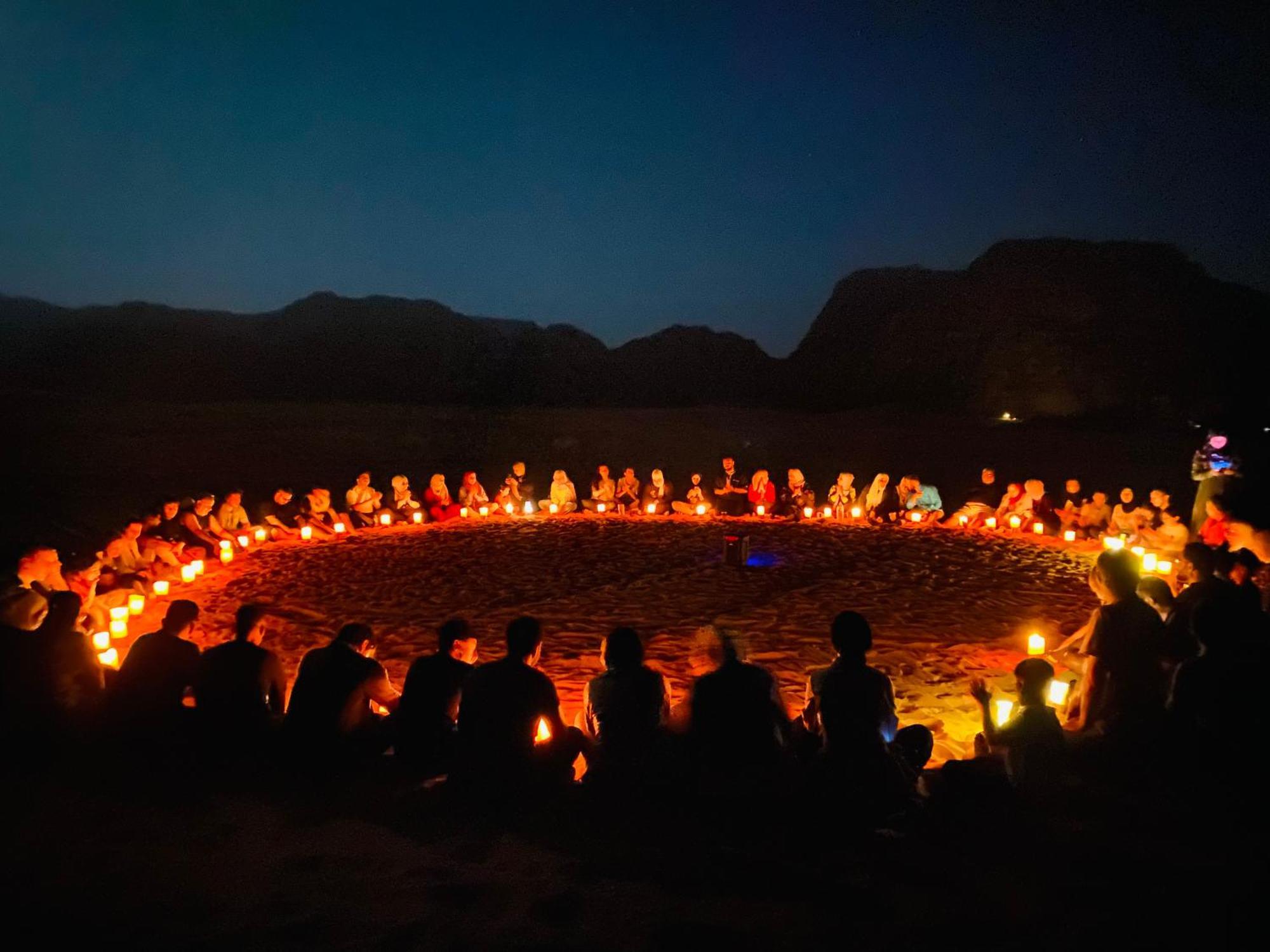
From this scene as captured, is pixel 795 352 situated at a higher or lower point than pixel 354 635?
higher

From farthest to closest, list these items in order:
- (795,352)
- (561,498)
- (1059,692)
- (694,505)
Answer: (795,352), (561,498), (694,505), (1059,692)

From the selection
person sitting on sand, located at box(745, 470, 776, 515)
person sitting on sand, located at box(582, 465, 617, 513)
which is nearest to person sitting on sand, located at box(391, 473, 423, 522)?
person sitting on sand, located at box(582, 465, 617, 513)

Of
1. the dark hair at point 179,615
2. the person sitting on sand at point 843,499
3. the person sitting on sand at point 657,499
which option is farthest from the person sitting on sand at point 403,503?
the dark hair at point 179,615

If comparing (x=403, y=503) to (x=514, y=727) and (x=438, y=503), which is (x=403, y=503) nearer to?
(x=438, y=503)

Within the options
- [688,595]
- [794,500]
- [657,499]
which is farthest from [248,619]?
[794,500]

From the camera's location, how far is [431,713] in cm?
441

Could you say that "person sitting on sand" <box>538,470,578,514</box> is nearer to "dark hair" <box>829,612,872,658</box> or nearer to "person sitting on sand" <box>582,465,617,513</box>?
"person sitting on sand" <box>582,465,617,513</box>

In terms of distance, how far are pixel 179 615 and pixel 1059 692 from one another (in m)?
5.70

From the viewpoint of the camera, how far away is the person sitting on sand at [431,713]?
4.38 metres

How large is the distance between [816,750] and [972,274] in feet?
205

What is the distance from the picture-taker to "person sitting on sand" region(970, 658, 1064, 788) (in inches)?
166

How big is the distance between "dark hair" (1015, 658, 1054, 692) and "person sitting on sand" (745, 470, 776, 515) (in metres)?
11.9

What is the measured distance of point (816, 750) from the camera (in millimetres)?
4059

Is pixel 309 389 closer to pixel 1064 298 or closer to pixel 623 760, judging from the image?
pixel 1064 298
